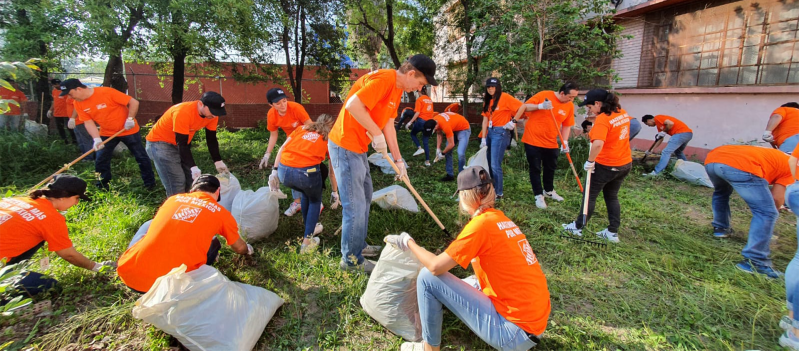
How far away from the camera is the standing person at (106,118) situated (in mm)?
4098

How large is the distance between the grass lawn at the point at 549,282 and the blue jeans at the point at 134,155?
0.48ft

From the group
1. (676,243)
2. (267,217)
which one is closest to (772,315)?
(676,243)

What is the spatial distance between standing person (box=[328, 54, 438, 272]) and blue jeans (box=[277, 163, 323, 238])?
0.48 meters

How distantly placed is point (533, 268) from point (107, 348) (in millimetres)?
2337

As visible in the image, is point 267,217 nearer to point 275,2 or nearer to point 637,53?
point 275,2

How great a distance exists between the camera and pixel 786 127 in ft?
14.0

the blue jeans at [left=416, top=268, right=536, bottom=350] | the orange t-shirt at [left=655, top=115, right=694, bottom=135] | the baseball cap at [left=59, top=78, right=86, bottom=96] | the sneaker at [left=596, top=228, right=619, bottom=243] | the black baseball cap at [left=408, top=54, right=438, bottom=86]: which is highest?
the black baseball cap at [left=408, top=54, right=438, bottom=86]

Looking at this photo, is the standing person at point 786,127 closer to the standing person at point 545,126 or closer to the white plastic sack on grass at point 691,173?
the white plastic sack on grass at point 691,173

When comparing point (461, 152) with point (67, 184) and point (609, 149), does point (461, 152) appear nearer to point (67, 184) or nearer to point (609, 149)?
point (609, 149)

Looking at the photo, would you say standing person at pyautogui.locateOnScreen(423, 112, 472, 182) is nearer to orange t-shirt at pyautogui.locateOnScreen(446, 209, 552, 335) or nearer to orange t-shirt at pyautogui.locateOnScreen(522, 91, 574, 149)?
orange t-shirt at pyautogui.locateOnScreen(522, 91, 574, 149)

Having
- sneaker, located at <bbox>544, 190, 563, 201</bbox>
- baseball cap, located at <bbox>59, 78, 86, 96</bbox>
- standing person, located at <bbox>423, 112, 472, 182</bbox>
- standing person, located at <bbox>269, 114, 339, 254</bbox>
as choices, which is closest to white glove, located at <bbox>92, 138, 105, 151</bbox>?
baseball cap, located at <bbox>59, 78, 86, 96</bbox>

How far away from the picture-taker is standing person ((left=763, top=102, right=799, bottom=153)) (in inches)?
164

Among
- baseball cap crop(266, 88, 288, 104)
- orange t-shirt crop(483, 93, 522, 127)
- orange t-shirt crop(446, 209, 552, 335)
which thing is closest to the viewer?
orange t-shirt crop(446, 209, 552, 335)

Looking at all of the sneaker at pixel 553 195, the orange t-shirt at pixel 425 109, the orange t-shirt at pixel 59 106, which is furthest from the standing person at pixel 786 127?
the orange t-shirt at pixel 59 106
